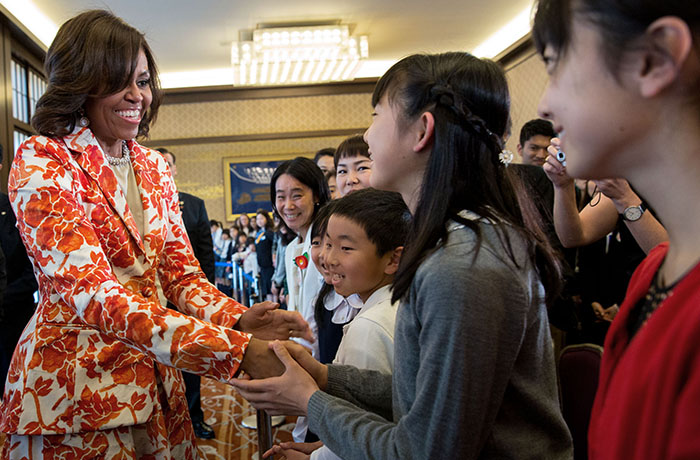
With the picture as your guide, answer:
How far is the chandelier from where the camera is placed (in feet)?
21.3

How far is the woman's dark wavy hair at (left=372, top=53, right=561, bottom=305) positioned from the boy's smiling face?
24.3 inches

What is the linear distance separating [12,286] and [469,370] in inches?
123

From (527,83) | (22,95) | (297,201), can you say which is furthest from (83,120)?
(527,83)

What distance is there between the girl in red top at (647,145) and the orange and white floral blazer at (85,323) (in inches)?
27.4

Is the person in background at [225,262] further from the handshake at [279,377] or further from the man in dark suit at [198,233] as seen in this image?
the handshake at [279,377]

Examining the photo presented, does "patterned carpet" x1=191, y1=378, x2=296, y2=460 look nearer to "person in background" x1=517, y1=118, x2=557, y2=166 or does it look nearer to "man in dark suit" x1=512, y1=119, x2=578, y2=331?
"man in dark suit" x1=512, y1=119, x2=578, y2=331

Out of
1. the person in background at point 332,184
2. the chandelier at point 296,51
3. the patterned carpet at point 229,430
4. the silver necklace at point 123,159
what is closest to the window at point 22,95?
the chandelier at point 296,51

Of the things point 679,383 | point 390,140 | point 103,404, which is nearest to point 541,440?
point 679,383

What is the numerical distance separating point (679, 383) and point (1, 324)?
11.5 feet

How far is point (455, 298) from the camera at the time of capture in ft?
2.37

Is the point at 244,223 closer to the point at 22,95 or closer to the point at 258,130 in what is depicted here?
the point at 258,130

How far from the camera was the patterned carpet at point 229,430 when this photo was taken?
2.92 metres

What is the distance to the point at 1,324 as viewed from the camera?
3.16 metres

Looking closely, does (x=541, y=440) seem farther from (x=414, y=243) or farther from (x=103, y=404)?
(x=103, y=404)
